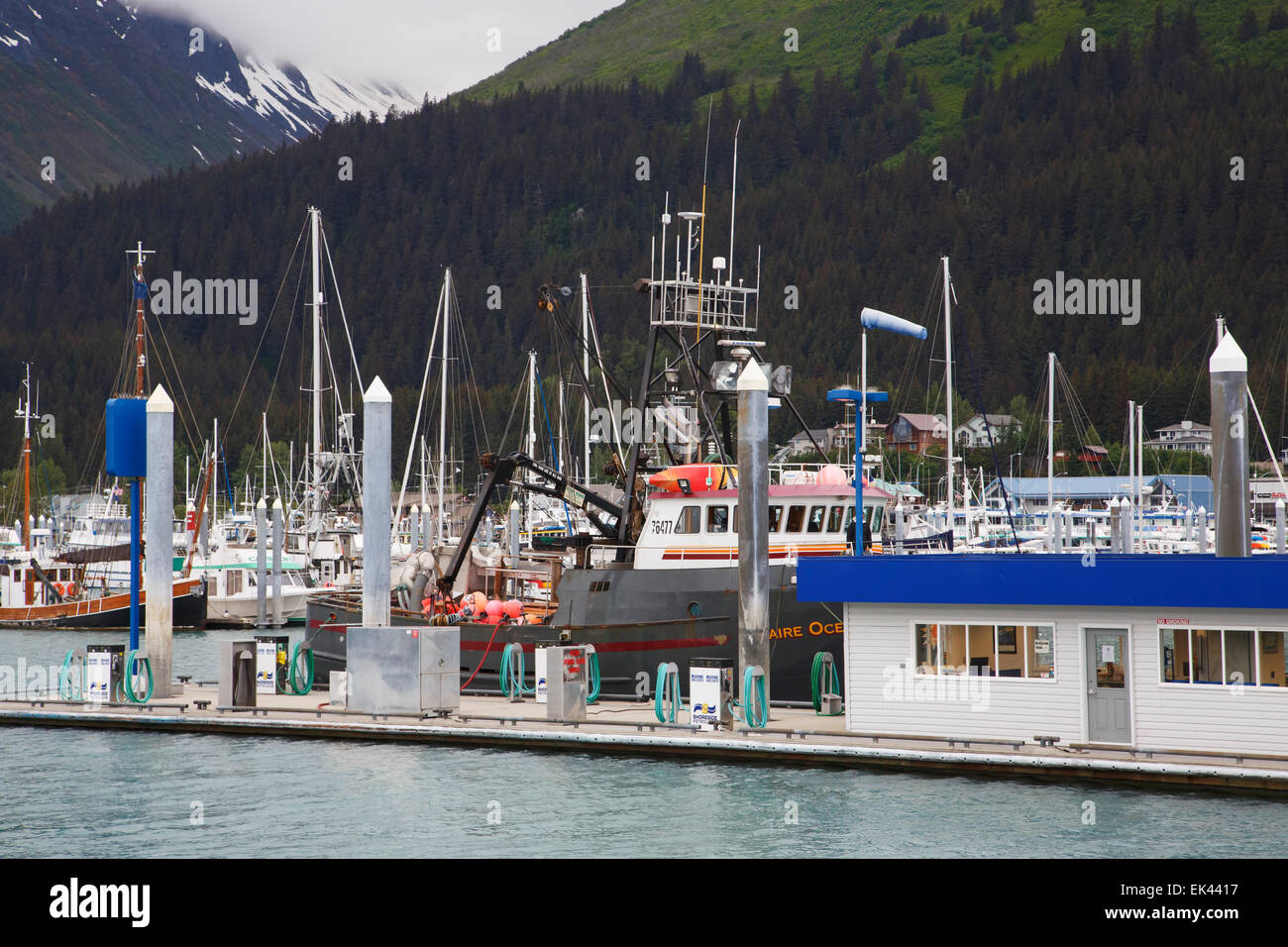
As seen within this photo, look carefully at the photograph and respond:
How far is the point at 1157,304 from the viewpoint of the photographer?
488 ft

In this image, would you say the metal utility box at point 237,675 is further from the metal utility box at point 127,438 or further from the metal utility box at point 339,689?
the metal utility box at point 127,438

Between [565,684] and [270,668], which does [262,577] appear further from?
[565,684]

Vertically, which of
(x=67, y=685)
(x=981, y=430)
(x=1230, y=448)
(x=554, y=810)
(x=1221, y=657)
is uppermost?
(x=981, y=430)

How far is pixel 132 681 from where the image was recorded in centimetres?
2577

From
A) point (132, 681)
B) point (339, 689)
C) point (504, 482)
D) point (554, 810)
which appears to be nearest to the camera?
Result: point (554, 810)

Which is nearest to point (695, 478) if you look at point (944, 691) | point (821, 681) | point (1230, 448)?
point (821, 681)

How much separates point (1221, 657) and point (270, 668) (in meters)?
18.1

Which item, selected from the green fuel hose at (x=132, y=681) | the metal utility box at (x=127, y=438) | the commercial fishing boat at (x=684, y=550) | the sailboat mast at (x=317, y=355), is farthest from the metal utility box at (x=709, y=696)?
the sailboat mast at (x=317, y=355)

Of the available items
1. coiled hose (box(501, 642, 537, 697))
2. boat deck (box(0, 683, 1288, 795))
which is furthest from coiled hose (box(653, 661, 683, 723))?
coiled hose (box(501, 642, 537, 697))

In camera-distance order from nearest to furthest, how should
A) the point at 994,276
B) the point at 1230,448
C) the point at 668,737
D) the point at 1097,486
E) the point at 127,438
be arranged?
the point at 1230,448, the point at 668,737, the point at 127,438, the point at 1097,486, the point at 994,276

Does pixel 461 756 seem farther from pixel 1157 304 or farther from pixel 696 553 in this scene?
pixel 1157 304

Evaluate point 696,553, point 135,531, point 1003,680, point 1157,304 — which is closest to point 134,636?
point 135,531

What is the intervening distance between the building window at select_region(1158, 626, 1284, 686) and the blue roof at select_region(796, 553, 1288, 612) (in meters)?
0.48

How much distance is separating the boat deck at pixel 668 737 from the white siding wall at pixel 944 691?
366 millimetres
